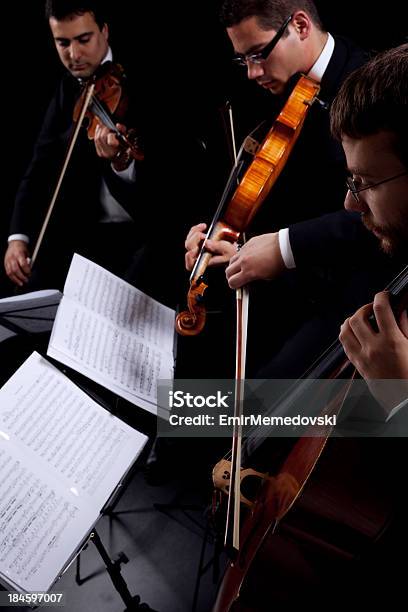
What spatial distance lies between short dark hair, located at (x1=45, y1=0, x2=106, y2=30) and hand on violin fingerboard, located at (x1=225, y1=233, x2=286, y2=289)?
1.32 m

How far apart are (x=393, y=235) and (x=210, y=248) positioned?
639mm

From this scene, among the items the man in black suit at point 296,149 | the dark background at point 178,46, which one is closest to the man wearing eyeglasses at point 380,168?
the man in black suit at point 296,149

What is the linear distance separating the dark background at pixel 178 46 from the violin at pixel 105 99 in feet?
0.43

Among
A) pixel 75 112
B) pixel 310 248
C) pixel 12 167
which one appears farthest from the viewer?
pixel 12 167

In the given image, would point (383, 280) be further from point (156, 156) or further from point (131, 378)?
point (156, 156)

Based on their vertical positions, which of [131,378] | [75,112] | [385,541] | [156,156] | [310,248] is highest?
[75,112]

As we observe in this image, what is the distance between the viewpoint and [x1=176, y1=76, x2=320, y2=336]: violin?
5.05 feet

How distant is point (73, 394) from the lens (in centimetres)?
109

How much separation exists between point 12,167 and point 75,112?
2.79 ft

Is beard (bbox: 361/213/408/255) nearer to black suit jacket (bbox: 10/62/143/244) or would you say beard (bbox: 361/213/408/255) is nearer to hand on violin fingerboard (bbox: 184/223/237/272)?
hand on violin fingerboard (bbox: 184/223/237/272)

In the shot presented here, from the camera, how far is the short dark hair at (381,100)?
867 mm

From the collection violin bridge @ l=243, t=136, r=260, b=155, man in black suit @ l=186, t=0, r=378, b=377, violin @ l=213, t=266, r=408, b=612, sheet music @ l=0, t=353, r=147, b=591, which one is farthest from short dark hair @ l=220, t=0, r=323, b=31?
sheet music @ l=0, t=353, r=147, b=591

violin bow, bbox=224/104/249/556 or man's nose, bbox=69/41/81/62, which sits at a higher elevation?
man's nose, bbox=69/41/81/62

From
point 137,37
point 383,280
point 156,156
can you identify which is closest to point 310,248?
point 383,280
